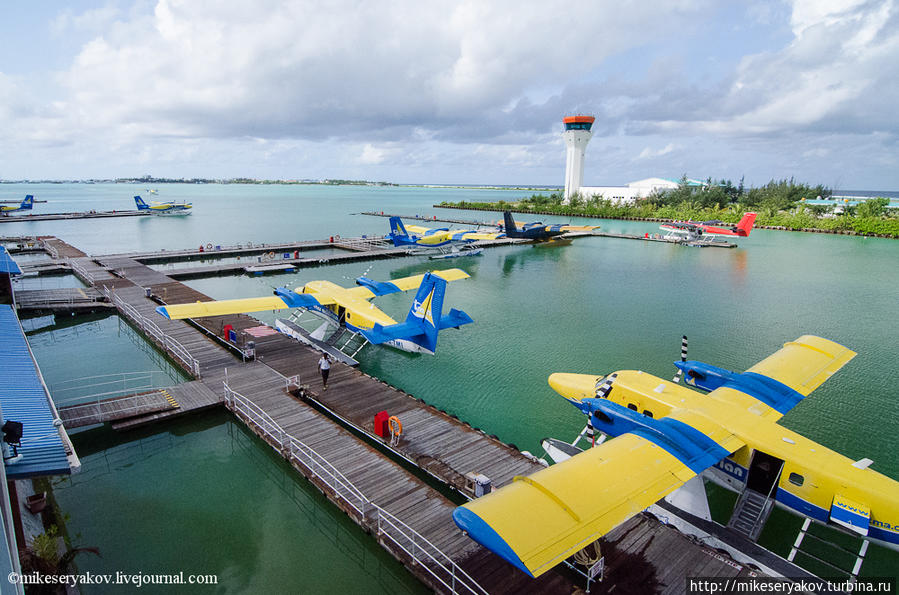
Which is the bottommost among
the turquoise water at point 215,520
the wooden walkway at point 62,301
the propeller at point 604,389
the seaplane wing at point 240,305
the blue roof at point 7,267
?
the turquoise water at point 215,520

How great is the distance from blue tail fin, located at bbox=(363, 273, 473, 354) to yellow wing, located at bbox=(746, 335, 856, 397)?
12078 mm

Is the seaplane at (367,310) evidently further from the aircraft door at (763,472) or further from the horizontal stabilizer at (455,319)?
the aircraft door at (763,472)

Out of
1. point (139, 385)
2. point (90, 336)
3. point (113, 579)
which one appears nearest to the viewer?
point (113, 579)

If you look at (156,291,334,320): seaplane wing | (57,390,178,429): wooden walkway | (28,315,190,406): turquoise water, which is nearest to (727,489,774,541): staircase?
(57,390,178,429): wooden walkway

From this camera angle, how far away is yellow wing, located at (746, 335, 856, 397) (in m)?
14.1

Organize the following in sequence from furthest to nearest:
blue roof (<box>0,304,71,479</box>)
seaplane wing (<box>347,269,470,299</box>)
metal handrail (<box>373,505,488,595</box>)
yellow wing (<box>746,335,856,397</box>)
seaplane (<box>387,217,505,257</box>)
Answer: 1. seaplane (<box>387,217,505,257</box>)
2. seaplane wing (<box>347,269,470,299</box>)
3. yellow wing (<box>746,335,856,397</box>)
4. blue roof (<box>0,304,71,479</box>)
5. metal handrail (<box>373,505,488,595</box>)

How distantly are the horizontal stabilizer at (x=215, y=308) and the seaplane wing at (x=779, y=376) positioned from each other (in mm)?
18858

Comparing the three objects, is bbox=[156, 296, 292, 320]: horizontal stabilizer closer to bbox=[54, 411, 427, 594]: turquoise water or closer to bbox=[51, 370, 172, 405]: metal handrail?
bbox=[51, 370, 172, 405]: metal handrail

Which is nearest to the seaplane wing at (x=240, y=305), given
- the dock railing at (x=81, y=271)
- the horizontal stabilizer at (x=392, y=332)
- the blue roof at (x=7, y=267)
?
the horizontal stabilizer at (x=392, y=332)

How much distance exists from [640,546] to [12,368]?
19.6 meters

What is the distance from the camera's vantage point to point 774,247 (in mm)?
66812

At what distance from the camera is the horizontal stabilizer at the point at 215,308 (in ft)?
64.6

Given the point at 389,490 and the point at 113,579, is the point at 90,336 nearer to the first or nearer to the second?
the point at 113,579

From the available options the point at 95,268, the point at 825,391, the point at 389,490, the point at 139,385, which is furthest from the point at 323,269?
the point at 825,391
